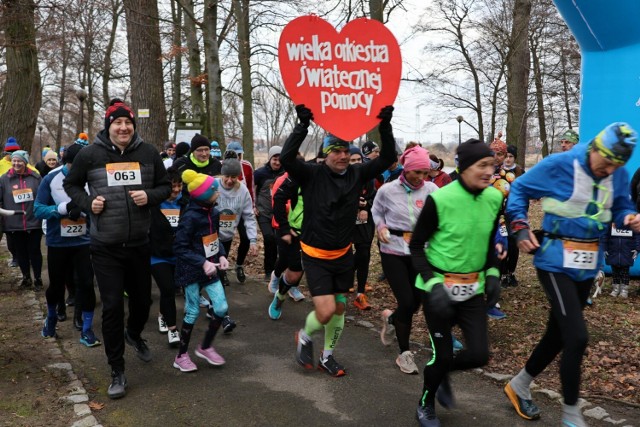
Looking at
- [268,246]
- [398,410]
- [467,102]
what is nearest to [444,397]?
[398,410]

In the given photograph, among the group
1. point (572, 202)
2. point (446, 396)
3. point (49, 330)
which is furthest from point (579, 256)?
point (49, 330)

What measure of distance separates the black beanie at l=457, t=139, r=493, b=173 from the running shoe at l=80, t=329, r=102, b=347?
410cm

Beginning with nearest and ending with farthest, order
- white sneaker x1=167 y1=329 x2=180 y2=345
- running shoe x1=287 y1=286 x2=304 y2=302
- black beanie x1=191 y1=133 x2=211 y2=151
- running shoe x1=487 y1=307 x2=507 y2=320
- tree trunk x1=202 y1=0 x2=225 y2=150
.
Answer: white sneaker x1=167 y1=329 x2=180 y2=345
running shoe x1=487 y1=307 x2=507 y2=320
running shoe x1=287 y1=286 x2=304 y2=302
black beanie x1=191 y1=133 x2=211 y2=151
tree trunk x1=202 y1=0 x2=225 y2=150

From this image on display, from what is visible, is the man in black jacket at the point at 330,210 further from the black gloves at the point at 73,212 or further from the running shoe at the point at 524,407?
the black gloves at the point at 73,212

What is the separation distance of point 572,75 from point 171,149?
1941cm

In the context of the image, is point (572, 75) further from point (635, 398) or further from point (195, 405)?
point (195, 405)

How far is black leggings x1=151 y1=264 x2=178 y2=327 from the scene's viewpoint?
5.59 metres

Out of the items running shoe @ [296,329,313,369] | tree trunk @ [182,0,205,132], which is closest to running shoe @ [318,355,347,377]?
running shoe @ [296,329,313,369]

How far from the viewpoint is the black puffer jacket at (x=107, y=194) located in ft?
14.9

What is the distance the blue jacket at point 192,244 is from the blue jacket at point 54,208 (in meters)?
1.57

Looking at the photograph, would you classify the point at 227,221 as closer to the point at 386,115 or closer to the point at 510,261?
the point at 386,115

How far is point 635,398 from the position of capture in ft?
14.8

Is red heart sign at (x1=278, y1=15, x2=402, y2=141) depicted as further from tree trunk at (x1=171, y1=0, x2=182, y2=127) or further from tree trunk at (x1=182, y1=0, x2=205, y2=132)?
tree trunk at (x1=171, y1=0, x2=182, y2=127)

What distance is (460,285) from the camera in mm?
3711
